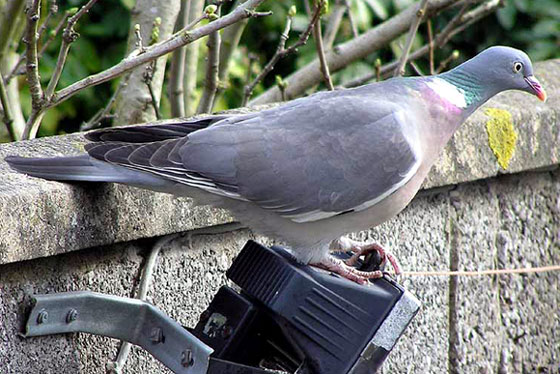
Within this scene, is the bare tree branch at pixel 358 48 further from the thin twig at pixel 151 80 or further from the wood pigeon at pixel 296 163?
the wood pigeon at pixel 296 163

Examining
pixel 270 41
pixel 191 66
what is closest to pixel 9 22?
pixel 191 66

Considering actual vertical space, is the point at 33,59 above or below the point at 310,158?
above

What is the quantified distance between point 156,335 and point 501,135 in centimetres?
146

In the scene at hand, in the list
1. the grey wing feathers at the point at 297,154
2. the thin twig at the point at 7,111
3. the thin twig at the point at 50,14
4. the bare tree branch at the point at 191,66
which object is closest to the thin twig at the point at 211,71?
the bare tree branch at the point at 191,66

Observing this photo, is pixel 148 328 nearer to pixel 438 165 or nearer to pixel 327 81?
pixel 438 165

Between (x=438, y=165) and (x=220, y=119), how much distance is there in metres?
0.79

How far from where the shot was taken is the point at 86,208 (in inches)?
86.4

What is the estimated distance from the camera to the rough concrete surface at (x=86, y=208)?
2.04 meters

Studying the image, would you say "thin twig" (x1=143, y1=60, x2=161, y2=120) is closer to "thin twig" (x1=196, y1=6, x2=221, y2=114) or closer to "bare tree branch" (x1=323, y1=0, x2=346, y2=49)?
"thin twig" (x1=196, y1=6, x2=221, y2=114)

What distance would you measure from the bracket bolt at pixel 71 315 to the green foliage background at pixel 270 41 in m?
2.31

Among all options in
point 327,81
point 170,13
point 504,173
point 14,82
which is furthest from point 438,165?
point 14,82

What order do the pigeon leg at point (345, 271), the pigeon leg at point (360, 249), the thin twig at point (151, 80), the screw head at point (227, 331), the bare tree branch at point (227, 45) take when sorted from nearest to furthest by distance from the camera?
the screw head at point (227, 331) → the pigeon leg at point (345, 271) → the pigeon leg at point (360, 249) → the thin twig at point (151, 80) → the bare tree branch at point (227, 45)

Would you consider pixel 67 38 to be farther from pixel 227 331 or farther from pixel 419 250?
pixel 419 250

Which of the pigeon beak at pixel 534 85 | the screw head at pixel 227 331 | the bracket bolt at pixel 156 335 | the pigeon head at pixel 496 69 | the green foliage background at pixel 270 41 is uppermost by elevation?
the pigeon head at pixel 496 69
